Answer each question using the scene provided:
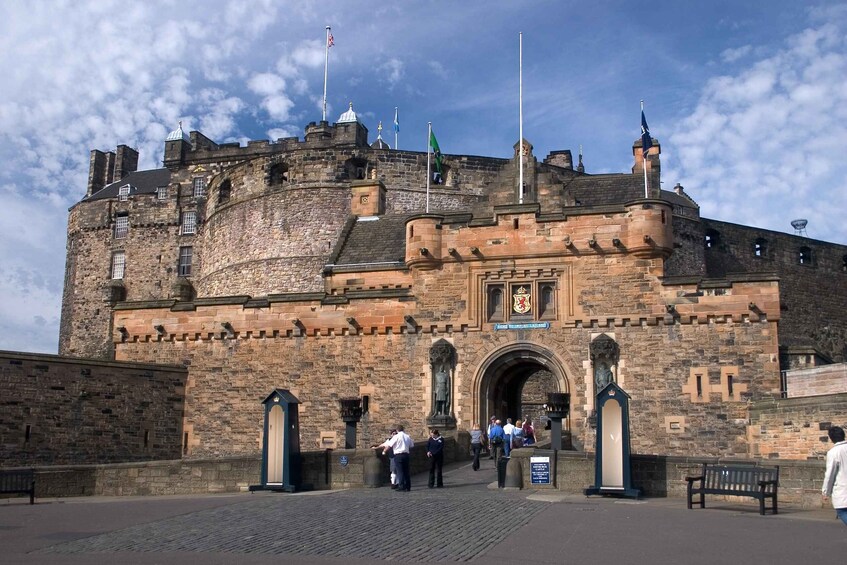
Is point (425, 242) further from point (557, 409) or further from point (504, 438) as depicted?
point (557, 409)

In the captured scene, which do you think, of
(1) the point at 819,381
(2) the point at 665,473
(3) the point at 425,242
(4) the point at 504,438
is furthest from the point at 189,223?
(2) the point at 665,473

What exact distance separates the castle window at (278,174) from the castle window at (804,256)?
87.5 feet

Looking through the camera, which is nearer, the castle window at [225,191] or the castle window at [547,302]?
the castle window at [547,302]

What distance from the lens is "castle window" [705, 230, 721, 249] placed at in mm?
47844

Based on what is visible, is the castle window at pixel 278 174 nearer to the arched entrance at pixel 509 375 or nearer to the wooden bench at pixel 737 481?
the arched entrance at pixel 509 375

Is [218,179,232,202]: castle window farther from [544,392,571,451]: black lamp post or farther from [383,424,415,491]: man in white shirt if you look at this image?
[544,392,571,451]: black lamp post

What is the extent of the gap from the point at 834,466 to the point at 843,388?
43.1 feet

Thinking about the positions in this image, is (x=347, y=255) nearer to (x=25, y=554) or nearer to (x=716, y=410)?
(x=716, y=410)

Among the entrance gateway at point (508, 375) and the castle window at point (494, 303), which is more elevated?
the castle window at point (494, 303)

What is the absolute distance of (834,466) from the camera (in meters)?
9.75

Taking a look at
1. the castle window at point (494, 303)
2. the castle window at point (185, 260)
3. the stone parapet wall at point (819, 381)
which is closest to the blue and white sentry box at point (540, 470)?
the stone parapet wall at point (819, 381)

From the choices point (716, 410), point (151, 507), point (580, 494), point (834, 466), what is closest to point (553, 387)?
point (716, 410)

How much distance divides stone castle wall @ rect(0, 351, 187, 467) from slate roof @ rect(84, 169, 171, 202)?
3144 centimetres

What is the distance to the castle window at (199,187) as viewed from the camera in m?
53.2
